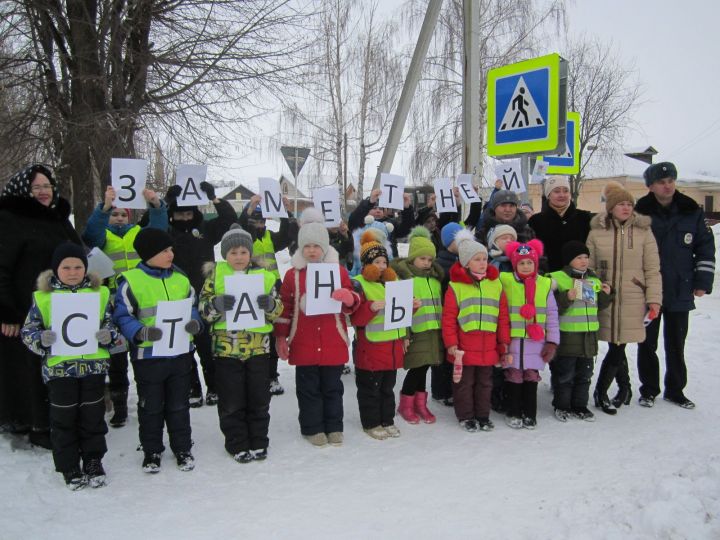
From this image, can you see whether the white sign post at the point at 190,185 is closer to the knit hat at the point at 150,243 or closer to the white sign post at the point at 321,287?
the knit hat at the point at 150,243

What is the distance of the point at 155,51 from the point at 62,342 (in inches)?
179

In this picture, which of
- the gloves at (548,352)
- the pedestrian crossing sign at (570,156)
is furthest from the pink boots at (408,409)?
the pedestrian crossing sign at (570,156)

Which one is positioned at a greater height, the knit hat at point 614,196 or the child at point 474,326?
the knit hat at point 614,196

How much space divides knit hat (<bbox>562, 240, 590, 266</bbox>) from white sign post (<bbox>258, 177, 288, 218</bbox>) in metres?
2.90

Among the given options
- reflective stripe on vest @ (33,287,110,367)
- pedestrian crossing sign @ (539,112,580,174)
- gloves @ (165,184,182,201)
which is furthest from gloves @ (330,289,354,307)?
pedestrian crossing sign @ (539,112,580,174)

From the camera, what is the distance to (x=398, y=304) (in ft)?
14.7

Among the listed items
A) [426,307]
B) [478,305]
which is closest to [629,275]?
[478,305]

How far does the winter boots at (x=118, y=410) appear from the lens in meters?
4.78

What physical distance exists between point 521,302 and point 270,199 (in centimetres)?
286

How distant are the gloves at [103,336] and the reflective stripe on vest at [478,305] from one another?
2749 mm

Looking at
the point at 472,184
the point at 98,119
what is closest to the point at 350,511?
the point at 472,184

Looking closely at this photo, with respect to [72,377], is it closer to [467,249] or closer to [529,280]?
[467,249]

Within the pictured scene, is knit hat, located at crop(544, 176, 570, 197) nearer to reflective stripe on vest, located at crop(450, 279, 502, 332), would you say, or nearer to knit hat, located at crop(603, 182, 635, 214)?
knit hat, located at crop(603, 182, 635, 214)

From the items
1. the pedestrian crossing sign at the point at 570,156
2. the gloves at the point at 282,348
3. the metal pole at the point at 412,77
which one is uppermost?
the metal pole at the point at 412,77
